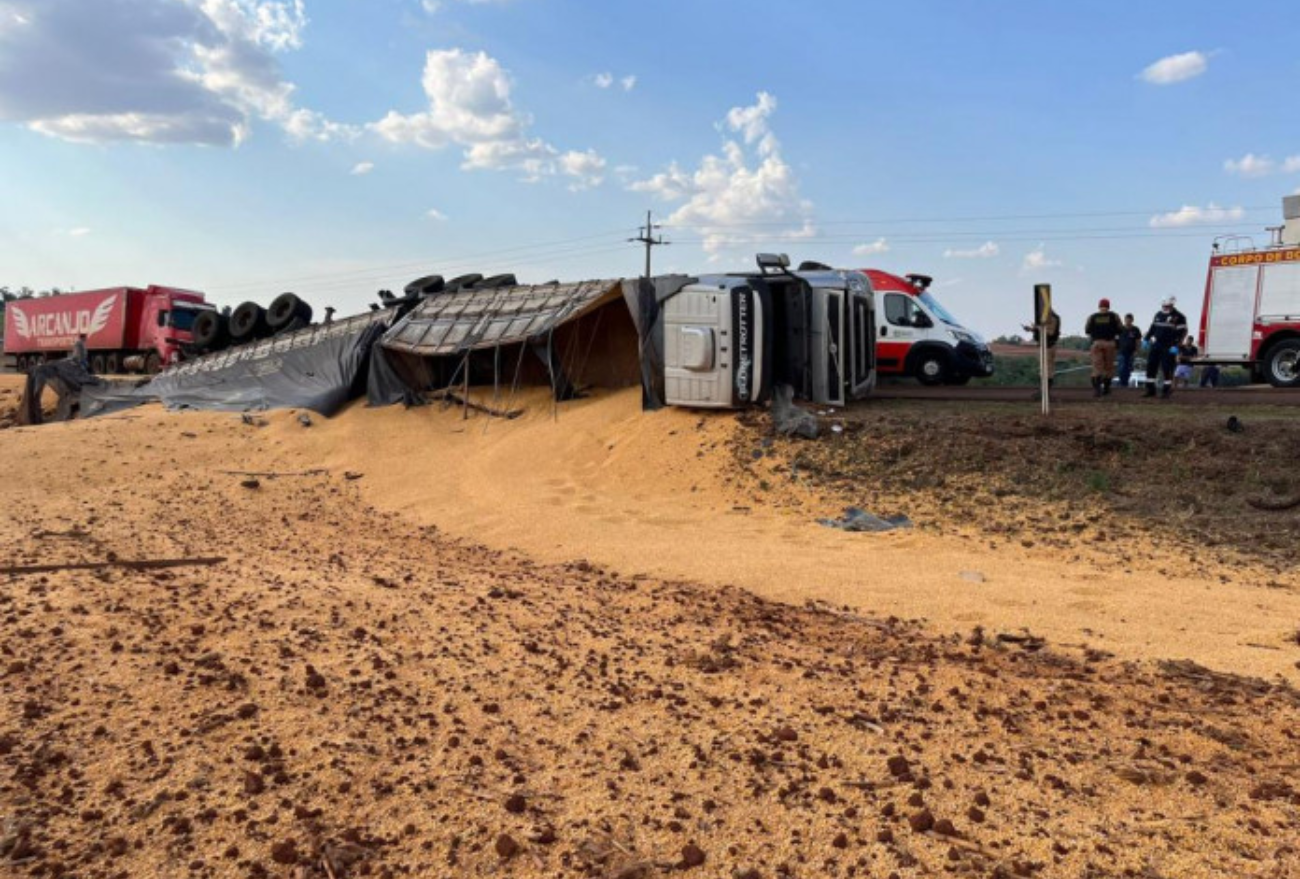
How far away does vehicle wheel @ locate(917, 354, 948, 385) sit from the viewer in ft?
59.7

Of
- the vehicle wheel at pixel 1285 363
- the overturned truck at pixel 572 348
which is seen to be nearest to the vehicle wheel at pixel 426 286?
the overturned truck at pixel 572 348

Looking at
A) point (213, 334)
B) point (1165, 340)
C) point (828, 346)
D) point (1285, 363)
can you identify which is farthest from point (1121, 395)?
point (213, 334)

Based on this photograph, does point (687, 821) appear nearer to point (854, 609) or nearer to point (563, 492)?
point (854, 609)

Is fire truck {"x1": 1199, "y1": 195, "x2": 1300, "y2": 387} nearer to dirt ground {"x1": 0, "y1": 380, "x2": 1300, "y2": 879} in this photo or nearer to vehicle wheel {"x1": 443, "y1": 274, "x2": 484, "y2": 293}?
dirt ground {"x1": 0, "y1": 380, "x2": 1300, "y2": 879}

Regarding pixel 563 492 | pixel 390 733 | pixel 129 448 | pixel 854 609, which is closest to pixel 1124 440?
pixel 854 609

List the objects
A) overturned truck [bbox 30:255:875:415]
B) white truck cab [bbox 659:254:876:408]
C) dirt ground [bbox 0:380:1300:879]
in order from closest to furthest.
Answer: dirt ground [bbox 0:380:1300:879]
white truck cab [bbox 659:254:876:408]
overturned truck [bbox 30:255:875:415]

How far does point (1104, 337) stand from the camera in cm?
1421

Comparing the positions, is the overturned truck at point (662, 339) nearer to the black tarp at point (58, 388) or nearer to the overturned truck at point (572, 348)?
the overturned truck at point (572, 348)

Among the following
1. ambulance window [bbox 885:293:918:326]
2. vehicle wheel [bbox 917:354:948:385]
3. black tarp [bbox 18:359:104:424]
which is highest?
ambulance window [bbox 885:293:918:326]

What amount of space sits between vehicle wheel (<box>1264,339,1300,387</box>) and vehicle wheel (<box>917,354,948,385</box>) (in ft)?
18.7

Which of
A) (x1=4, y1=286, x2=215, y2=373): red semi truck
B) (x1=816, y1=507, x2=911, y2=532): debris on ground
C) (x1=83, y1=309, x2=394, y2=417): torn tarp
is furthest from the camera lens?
(x1=4, y1=286, x2=215, y2=373): red semi truck

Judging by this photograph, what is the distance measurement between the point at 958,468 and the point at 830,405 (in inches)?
122

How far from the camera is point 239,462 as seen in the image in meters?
13.3

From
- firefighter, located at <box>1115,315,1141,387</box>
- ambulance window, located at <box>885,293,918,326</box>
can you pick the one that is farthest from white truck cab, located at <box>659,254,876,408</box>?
firefighter, located at <box>1115,315,1141,387</box>
